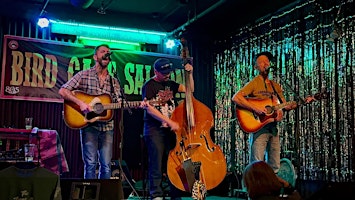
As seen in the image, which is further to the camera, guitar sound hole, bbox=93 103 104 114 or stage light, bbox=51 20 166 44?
stage light, bbox=51 20 166 44

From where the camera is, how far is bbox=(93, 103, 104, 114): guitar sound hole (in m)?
5.73

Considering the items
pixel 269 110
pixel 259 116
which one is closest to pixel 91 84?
pixel 259 116

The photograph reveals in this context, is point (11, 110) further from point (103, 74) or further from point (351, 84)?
point (351, 84)

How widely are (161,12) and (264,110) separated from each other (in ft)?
15.3

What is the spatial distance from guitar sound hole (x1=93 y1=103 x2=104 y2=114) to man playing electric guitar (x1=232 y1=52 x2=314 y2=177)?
1744 millimetres

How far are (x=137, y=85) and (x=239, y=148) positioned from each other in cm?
258

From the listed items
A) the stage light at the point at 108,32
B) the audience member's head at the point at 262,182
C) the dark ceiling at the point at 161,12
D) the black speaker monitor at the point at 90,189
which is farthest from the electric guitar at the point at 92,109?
the stage light at the point at 108,32

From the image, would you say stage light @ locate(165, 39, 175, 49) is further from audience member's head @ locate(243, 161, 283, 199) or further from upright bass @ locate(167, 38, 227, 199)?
audience member's head @ locate(243, 161, 283, 199)

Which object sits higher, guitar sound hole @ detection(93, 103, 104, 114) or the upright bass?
guitar sound hole @ detection(93, 103, 104, 114)

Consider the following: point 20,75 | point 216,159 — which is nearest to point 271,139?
point 216,159

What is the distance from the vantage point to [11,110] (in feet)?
28.8

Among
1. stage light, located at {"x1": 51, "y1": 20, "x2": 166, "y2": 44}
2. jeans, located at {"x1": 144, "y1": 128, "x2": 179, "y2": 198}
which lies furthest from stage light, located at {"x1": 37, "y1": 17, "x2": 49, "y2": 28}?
jeans, located at {"x1": 144, "y1": 128, "x2": 179, "y2": 198}

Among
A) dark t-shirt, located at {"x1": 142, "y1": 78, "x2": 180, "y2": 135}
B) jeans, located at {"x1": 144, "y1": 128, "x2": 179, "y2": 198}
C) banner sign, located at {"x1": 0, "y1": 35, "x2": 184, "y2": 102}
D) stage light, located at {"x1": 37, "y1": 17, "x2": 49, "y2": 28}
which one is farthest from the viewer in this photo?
stage light, located at {"x1": 37, "y1": 17, "x2": 49, "y2": 28}

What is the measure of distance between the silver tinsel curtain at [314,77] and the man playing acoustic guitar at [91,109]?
92.4 inches
